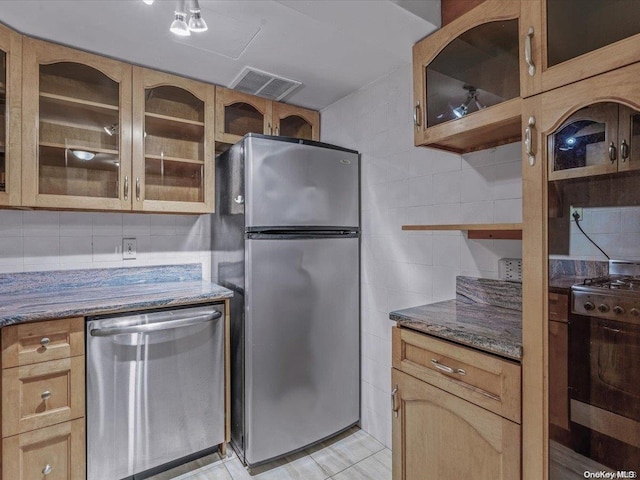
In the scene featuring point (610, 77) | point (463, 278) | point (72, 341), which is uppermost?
point (610, 77)

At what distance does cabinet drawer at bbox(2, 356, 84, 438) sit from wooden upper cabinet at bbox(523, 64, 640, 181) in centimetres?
199

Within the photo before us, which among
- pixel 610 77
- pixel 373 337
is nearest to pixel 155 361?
pixel 373 337

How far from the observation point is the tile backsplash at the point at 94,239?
1831 mm

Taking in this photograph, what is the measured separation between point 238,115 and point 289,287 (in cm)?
120

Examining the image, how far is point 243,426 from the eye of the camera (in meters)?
1.82

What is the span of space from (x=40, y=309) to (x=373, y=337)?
1715 millimetres

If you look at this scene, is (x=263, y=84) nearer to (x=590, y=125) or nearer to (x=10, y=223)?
(x=10, y=223)

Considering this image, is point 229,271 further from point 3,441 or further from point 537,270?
point 537,270

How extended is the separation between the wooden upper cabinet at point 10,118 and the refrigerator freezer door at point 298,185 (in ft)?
3.45

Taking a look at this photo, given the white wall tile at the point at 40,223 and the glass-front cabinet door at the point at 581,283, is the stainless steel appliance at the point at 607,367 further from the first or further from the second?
the white wall tile at the point at 40,223

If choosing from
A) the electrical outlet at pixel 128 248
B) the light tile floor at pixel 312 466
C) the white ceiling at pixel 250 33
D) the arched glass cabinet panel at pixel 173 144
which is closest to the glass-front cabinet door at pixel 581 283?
the white ceiling at pixel 250 33

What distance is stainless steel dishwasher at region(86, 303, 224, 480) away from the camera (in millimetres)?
1544

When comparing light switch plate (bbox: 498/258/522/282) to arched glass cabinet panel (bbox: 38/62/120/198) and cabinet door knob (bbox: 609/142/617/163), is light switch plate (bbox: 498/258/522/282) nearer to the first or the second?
cabinet door knob (bbox: 609/142/617/163)

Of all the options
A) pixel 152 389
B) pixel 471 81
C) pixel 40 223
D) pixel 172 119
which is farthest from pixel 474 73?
pixel 40 223
